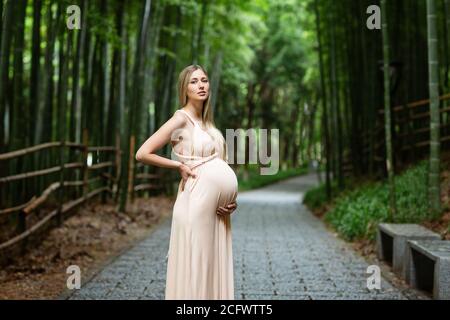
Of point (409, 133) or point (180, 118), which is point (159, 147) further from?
point (409, 133)

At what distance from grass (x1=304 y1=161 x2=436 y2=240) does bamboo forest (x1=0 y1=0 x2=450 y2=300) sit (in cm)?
4

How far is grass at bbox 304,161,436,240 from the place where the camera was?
725 centimetres

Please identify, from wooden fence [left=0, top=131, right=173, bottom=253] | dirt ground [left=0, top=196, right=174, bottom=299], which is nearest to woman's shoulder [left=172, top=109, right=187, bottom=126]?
dirt ground [left=0, top=196, right=174, bottom=299]

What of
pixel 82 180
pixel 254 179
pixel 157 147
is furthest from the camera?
pixel 254 179

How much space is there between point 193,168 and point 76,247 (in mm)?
4765

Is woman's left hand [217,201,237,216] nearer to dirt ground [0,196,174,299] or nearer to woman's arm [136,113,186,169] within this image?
woman's arm [136,113,186,169]

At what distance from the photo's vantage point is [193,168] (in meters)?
2.44

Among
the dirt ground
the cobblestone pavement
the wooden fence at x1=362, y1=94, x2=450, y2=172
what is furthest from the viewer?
the wooden fence at x1=362, y1=94, x2=450, y2=172

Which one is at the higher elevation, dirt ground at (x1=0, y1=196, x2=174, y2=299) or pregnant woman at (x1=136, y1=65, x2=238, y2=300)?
pregnant woman at (x1=136, y1=65, x2=238, y2=300)

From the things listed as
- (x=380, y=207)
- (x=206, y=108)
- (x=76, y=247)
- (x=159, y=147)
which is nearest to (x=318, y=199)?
(x=380, y=207)
